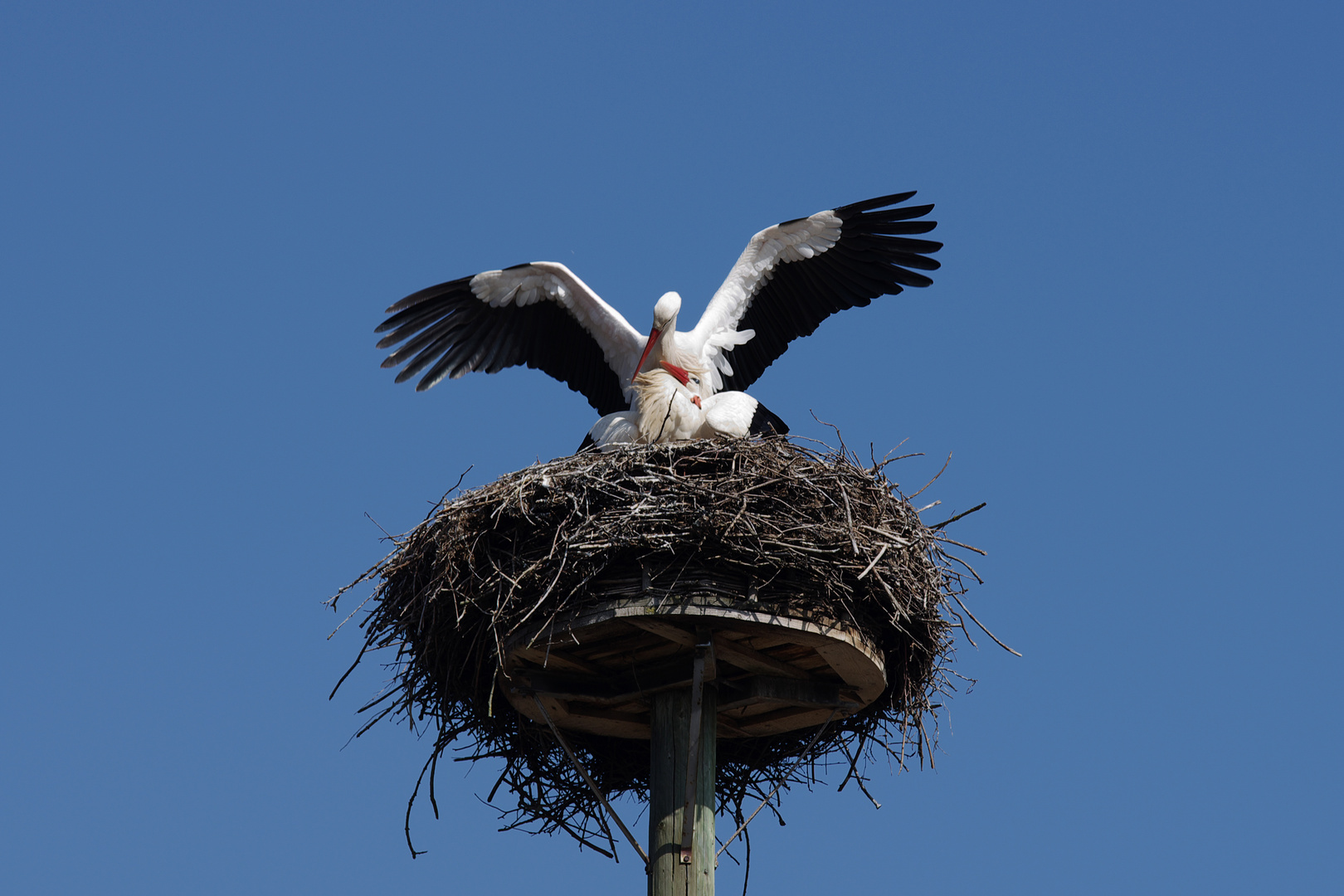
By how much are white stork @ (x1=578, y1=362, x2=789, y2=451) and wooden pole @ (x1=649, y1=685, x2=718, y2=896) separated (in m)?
1.58

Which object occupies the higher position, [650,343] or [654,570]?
[650,343]

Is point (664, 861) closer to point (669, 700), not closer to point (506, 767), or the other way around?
point (669, 700)

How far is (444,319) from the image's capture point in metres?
9.26

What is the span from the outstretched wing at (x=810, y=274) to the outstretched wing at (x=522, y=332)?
2.12ft

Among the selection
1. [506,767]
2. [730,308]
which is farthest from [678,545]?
[730,308]

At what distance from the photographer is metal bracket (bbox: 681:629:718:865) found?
590 cm

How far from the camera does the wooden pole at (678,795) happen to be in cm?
586

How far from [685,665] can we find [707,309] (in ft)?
10.8

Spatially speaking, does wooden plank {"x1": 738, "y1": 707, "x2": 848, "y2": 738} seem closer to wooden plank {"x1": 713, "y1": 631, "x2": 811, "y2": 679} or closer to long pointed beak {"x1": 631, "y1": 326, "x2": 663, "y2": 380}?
wooden plank {"x1": 713, "y1": 631, "x2": 811, "y2": 679}

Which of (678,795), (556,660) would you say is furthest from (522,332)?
(678,795)

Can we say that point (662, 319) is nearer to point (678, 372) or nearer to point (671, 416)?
point (678, 372)

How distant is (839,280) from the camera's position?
9.12m

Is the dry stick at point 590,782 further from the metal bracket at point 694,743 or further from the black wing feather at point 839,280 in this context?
the black wing feather at point 839,280

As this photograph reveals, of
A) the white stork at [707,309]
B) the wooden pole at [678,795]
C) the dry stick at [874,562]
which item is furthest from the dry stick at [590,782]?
the white stork at [707,309]
